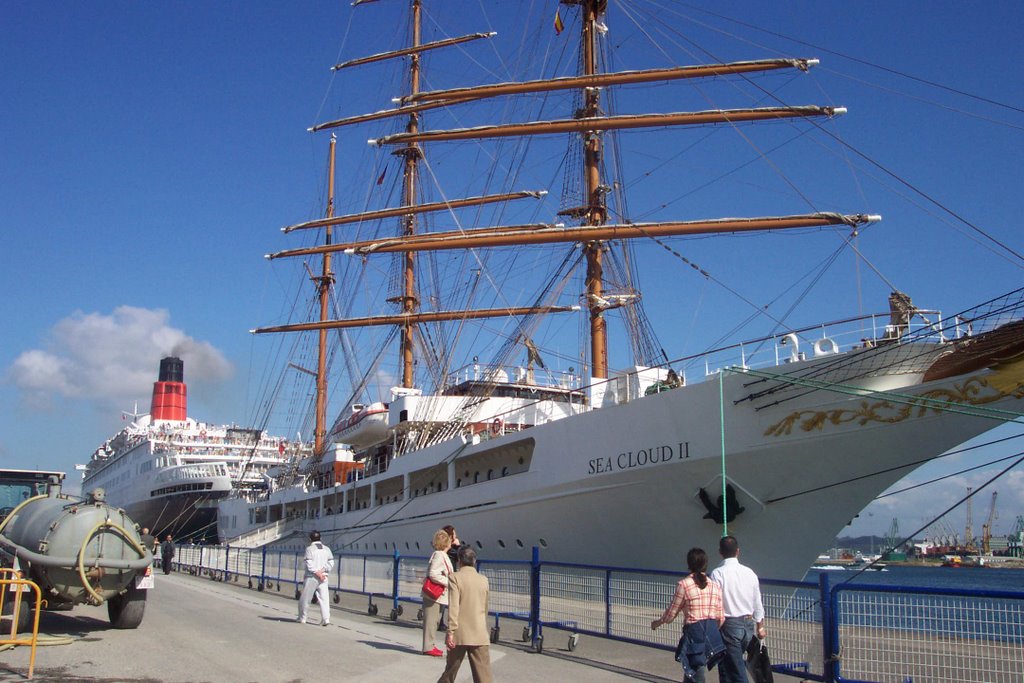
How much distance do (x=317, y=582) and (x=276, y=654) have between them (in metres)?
3.09

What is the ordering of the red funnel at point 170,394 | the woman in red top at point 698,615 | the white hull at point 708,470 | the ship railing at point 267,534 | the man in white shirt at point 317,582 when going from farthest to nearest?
the red funnel at point 170,394 < the ship railing at point 267,534 < the white hull at point 708,470 < the man in white shirt at point 317,582 < the woman in red top at point 698,615

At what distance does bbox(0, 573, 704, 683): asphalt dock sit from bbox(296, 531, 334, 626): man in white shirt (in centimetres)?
21

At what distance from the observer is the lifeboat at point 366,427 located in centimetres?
3159

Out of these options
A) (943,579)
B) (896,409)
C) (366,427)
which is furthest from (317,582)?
(943,579)

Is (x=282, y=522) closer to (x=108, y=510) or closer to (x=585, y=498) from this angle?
(x=585, y=498)

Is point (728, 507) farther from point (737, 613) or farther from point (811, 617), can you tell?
point (737, 613)

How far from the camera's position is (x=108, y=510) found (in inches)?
421

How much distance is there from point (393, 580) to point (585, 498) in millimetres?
5425

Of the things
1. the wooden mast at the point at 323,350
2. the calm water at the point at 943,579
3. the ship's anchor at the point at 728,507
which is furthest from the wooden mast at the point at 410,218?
the ship's anchor at the point at 728,507

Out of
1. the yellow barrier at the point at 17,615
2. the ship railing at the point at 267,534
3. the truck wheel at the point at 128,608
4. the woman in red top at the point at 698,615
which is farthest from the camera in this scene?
the ship railing at the point at 267,534

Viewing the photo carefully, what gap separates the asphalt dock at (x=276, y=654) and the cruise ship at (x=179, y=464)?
34366 mm

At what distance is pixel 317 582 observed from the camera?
12.7 meters

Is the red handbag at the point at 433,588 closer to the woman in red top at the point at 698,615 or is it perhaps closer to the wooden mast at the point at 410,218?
the woman in red top at the point at 698,615

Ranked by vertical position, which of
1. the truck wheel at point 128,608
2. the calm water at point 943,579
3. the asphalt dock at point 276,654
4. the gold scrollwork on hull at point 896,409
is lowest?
the calm water at point 943,579
